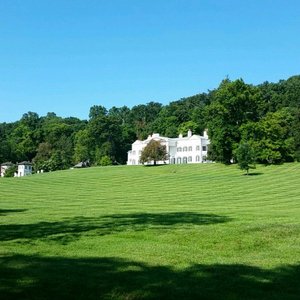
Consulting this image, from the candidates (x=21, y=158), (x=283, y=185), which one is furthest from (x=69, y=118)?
(x=283, y=185)

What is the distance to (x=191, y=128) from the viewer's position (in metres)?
127

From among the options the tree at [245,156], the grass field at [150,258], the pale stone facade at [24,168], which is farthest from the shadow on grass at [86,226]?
the pale stone facade at [24,168]

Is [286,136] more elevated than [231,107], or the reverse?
[231,107]

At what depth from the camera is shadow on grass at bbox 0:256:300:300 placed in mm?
6488

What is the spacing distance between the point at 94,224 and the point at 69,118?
602 feet

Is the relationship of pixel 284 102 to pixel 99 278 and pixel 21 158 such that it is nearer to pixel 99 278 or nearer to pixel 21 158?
pixel 21 158

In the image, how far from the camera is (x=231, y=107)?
82562mm

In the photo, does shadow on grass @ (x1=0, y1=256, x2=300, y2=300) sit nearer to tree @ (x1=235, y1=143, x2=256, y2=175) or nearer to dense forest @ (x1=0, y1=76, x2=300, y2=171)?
tree @ (x1=235, y1=143, x2=256, y2=175)

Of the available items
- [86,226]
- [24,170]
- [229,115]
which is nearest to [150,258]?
[86,226]

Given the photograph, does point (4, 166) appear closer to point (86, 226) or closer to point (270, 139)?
point (270, 139)

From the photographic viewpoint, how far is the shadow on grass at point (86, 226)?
471 inches

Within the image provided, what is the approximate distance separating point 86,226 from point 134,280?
265 inches

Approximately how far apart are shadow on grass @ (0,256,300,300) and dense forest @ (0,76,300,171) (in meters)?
66.4

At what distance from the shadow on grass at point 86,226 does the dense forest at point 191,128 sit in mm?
59355
